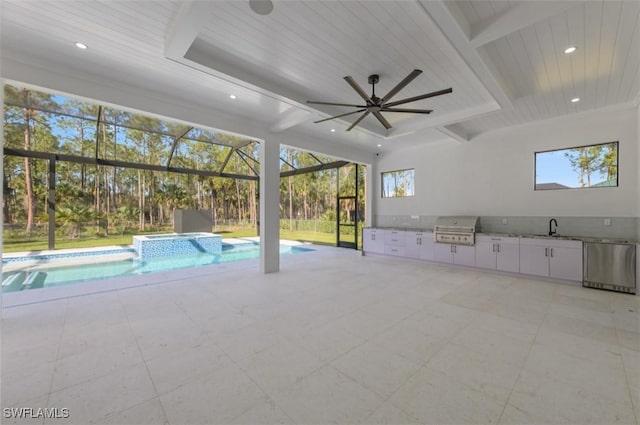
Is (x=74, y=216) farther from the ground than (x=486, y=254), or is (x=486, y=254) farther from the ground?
(x=74, y=216)

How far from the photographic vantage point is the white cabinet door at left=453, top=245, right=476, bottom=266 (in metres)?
5.47

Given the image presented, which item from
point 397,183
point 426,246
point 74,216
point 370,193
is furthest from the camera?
point 74,216

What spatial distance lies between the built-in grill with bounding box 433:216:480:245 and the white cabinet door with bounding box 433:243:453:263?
119mm

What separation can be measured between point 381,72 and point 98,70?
3607mm

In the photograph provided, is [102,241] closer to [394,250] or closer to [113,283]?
[113,283]

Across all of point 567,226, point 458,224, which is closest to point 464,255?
point 458,224

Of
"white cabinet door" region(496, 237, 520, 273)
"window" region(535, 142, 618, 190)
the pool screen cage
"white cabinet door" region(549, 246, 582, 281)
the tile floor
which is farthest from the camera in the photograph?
the pool screen cage

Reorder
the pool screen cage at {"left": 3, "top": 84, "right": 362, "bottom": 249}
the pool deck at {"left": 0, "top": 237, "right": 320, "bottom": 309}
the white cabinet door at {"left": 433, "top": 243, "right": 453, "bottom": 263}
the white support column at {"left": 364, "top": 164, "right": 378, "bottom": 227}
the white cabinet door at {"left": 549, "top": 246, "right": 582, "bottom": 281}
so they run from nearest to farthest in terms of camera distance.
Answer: the pool deck at {"left": 0, "top": 237, "right": 320, "bottom": 309}
the white cabinet door at {"left": 549, "top": 246, "right": 582, "bottom": 281}
the white cabinet door at {"left": 433, "top": 243, "right": 453, "bottom": 263}
the pool screen cage at {"left": 3, "top": 84, "right": 362, "bottom": 249}
the white support column at {"left": 364, "top": 164, "right": 378, "bottom": 227}

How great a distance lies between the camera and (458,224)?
5836 mm

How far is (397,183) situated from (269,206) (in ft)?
13.7

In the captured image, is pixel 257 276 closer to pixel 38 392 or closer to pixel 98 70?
pixel 38 392

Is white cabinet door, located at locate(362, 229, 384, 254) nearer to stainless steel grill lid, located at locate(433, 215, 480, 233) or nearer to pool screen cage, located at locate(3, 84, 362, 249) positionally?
stainless steel grill lid, located at locate(433, 215, 480, 233)

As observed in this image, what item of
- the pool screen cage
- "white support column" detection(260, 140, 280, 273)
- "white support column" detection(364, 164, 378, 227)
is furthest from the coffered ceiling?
"white support column" detection(364, 164, 378, 227)

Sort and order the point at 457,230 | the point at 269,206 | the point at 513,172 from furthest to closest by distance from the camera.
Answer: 1. the point at 457,230
2. the point at 513,172
3. the point at 269,206
